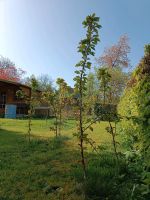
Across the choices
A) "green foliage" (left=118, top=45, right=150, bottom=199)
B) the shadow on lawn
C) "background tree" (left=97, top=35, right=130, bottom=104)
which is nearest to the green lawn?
the shadow on lawn

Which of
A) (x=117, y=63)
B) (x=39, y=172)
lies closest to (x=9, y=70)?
(x=117, y=63)

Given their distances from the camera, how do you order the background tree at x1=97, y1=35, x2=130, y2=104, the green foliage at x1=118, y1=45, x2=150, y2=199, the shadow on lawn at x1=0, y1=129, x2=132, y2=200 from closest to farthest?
1. the green foliage at x1=118, y1=45, x2=150, y2=199
2. the shadow on lawn at x1=0, y1=129, x2=132, y2=200
3. the background tree at x1=97, y1=35, x2=130, y2=104

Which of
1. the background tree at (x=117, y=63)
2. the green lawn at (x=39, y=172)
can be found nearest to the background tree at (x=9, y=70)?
the background tree at (x=117, y=63)

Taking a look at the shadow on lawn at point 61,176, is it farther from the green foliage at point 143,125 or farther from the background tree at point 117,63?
the background tree at point 117,63

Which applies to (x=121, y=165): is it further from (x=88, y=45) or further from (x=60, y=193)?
(x=88, y=45)

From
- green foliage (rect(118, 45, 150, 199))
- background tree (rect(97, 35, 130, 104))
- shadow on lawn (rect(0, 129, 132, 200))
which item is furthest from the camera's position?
background tree (rect(97, 35, 130, 104))

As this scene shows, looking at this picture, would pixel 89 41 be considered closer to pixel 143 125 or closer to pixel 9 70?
pixel 143 125

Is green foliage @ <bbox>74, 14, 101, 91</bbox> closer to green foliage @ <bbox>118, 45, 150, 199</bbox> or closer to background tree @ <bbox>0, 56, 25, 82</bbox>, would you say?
green foliage @ <bbox>118, 45, 150, 199</bbox>

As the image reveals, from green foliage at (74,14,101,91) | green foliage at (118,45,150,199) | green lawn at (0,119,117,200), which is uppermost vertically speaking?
green foliage at (74,14,101,91)

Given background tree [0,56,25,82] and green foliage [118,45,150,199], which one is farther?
background tree [0,56,25,82]

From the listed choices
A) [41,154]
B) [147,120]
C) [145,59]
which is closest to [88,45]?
[145,59]

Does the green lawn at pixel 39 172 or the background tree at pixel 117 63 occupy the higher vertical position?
the background tree at pixel 117 63

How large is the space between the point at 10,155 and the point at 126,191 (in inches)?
148

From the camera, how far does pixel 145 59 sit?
5.02 metres
